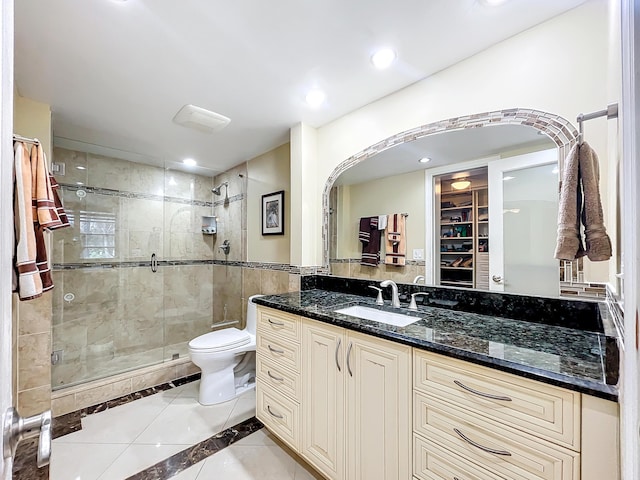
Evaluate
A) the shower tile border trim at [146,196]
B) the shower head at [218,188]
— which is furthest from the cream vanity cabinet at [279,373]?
the shower head at [218,188]

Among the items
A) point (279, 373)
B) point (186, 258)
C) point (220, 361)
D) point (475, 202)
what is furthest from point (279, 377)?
point (186, 258)

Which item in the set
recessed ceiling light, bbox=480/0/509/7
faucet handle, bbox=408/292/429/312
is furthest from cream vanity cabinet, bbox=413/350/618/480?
recessed ceiling light, bbox=480/0/509/7

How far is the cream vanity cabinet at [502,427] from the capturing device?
72 centimetres

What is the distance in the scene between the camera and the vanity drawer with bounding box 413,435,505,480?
900mm

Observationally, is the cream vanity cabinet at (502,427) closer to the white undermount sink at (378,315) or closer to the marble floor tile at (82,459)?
the white undermount sink at (378,315)

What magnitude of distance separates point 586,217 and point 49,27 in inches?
91.1

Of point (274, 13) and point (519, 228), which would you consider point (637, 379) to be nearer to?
point (519, 228)

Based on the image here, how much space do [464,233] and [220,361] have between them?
6.57ft

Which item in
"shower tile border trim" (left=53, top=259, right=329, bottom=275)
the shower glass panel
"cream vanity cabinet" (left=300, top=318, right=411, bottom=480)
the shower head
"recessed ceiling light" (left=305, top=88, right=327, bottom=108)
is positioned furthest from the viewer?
Result: the shower head

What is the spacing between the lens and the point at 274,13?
122 cm

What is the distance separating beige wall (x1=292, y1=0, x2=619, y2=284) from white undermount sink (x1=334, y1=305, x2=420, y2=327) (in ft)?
2.72

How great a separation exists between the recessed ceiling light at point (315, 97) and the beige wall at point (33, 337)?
182 cm

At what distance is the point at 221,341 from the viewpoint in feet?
7.38

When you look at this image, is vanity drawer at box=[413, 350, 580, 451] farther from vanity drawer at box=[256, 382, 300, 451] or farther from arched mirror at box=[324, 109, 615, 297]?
vanity drawer at box=[256, 382, 300, 451]
